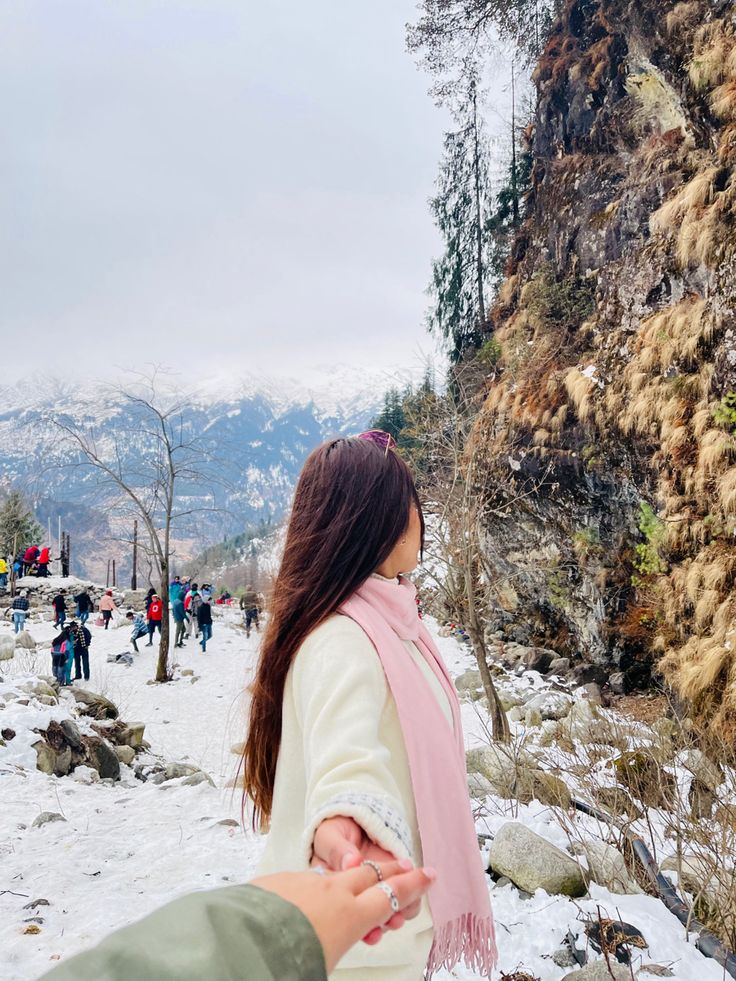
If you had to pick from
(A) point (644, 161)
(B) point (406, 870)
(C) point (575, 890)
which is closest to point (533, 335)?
(A) point (644, 161)

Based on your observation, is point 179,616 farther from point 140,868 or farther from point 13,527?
point 13,527

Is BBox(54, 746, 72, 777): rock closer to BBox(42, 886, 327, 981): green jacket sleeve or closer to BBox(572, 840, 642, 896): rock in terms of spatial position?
BBox(572, 840, 642, 896): rock

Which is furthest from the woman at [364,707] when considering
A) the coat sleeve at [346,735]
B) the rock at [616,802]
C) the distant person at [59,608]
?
the distant person at [59,608]

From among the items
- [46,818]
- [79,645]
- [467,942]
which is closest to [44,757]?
[46,818]

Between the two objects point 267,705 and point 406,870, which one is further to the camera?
point 267,705

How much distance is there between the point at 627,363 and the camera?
36.7ft

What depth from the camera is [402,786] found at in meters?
1.33

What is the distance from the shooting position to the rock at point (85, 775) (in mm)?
7336

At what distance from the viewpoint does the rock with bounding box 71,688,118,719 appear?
9.66 m

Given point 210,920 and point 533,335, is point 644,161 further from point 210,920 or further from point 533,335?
point 210,920

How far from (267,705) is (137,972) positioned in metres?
1.05

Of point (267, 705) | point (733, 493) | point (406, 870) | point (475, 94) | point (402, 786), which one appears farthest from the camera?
point (475, 94)

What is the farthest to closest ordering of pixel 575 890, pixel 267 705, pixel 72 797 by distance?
1. pixel 72 797
2. pixel 575 890
3. pixel 267 705

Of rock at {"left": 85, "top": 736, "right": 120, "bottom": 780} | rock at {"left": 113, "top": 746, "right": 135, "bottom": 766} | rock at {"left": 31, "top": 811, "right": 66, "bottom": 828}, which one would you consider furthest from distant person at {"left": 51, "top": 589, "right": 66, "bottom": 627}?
rock at {"left": 31, "top": 811, "right": 66, "bottom": 828}
